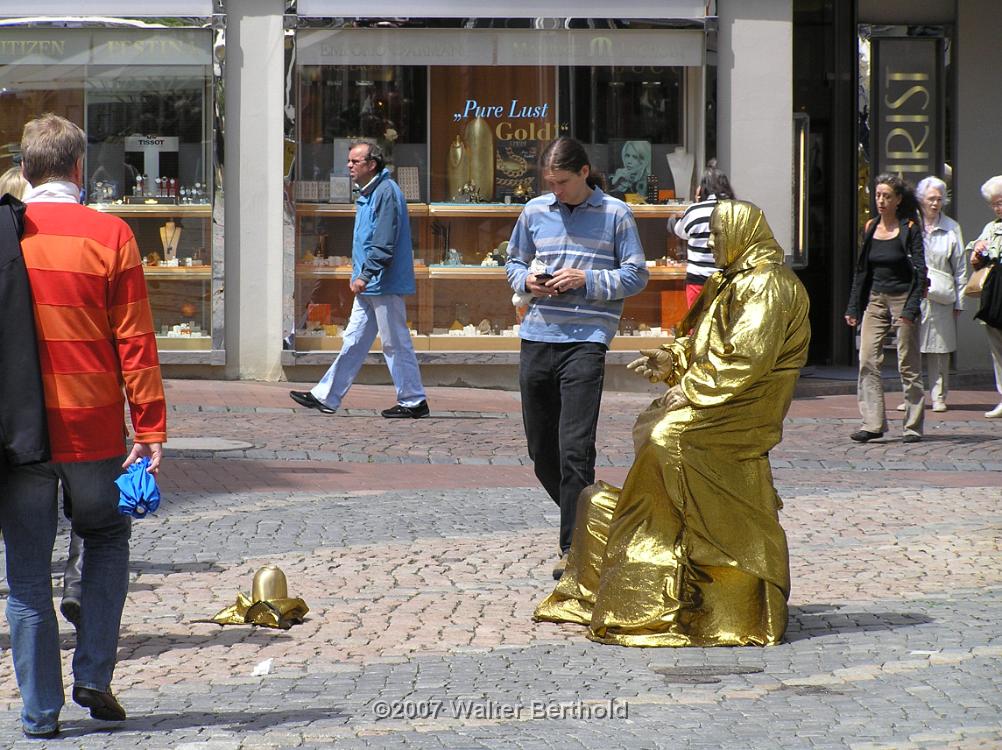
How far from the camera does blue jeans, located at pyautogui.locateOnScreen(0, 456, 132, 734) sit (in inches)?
194

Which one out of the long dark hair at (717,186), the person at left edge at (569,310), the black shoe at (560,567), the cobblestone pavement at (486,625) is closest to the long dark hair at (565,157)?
the person at left edge at (569,310)

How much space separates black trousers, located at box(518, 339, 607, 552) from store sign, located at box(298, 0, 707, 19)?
828 cm

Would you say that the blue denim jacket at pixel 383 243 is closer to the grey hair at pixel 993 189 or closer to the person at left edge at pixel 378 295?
the person at left edge at pixel 378 295

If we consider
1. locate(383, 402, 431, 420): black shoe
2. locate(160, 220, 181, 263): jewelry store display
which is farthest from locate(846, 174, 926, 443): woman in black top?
locate(160, 220, 181, 263): jewelry store display

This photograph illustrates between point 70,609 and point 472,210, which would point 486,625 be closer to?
point 70,609

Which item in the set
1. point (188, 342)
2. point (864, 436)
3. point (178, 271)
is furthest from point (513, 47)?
point (864, 436)

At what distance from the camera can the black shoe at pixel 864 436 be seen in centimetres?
1201

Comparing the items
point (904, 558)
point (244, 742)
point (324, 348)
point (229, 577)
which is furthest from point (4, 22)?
point (244, 742)

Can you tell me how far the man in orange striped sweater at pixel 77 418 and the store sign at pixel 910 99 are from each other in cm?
1300

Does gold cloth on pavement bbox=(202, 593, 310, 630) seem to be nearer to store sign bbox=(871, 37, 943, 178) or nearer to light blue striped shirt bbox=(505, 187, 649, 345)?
light blue striped shirt bbox=(505, 187, 649, 345)

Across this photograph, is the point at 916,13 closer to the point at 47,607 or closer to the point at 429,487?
the point at 429,487

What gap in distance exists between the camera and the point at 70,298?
494 cm

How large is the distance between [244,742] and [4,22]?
37.0 feet

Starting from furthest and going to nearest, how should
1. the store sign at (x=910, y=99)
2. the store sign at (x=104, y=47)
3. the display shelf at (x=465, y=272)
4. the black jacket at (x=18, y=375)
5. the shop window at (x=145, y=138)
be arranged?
the store sign at (x=910, y=99), the display shelf at (x=465, y=272), the shop window at (x=145, y=138), the store sign at (x=104, y=47), the black jacket at (x=18, y=375)
